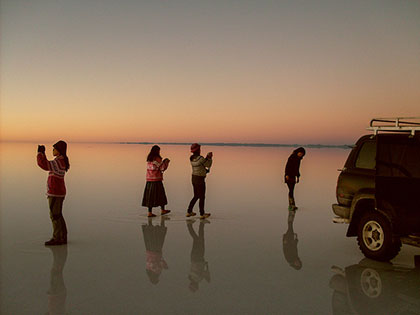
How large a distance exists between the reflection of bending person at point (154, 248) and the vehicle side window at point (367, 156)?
13.7 feet

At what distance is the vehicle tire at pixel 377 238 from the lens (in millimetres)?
6660

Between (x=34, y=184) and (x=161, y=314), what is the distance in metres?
16.1

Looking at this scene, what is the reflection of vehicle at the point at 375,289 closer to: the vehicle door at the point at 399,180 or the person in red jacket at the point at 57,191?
the vehicle door at the point at 399,180

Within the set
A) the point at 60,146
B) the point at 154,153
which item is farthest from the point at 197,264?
the point at 154,153

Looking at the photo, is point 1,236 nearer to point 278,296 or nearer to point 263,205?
point 278,296

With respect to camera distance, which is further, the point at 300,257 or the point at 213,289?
the point at 300,257

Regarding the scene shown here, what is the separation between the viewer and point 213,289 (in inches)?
211

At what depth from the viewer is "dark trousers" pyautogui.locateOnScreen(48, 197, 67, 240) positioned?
7.61 m

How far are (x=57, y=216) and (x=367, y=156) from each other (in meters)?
6.17

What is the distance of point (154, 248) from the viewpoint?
7.61m

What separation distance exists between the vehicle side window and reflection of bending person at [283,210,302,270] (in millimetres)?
2072

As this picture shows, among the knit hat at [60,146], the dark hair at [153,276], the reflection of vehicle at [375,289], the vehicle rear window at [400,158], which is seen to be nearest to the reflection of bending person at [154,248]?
the dark hair at [153,276]

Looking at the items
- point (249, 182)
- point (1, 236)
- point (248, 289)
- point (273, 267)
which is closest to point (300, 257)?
point (273, 267)

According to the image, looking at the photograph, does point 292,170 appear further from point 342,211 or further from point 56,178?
point 56,178
